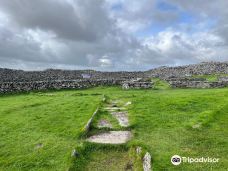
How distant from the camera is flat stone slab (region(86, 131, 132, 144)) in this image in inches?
705

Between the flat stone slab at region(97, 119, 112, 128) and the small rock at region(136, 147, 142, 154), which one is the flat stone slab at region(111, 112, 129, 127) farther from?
the small rock at region(136, 147, 142, 154)

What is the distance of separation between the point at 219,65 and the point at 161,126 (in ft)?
173

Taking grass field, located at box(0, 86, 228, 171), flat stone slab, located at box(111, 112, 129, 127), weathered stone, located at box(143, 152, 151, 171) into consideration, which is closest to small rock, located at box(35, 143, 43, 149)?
grass field, located at box(0, 86, 228, 171)

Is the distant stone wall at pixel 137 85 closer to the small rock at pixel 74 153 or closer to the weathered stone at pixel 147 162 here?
the small rock at pixel 74 153

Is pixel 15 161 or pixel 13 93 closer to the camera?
pixel 15 161

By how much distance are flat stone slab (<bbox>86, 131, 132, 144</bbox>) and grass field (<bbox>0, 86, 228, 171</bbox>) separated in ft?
2.01

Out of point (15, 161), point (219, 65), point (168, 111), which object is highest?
point (219, 65)

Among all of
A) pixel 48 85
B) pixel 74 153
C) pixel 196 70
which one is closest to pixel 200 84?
pixel 48 85

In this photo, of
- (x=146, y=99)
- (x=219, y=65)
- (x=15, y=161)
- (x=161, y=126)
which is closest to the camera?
(x=15, y=161)

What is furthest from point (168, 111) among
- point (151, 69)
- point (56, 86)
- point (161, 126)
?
point (151, 69)

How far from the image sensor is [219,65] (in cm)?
6869

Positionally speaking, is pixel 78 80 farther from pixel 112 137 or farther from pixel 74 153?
pixel 74 153

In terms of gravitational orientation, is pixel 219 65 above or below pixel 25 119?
above

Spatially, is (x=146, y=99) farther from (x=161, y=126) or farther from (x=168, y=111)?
(x=161, y=126)
